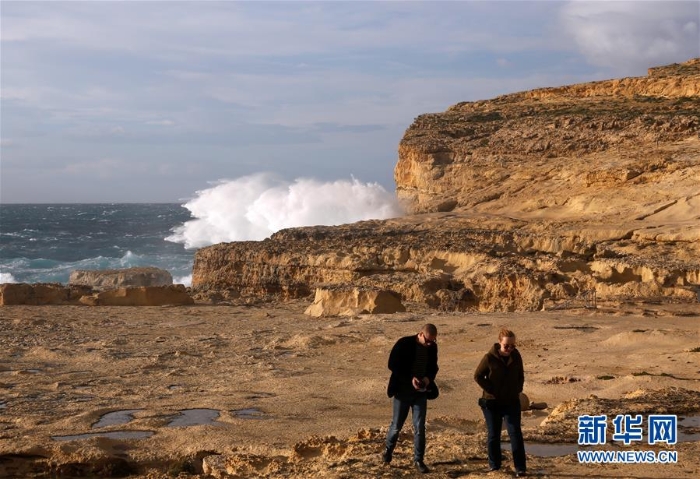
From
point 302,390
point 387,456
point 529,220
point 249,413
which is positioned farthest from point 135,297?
point 387,456

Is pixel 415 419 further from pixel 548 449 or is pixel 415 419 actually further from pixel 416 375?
pixel 548 449

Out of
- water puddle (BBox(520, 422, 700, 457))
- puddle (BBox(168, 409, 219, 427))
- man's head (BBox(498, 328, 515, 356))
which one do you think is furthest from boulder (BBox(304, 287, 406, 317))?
man's head (BBox(498, 328, 515, 356))

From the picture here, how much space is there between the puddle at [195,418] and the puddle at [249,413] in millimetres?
265

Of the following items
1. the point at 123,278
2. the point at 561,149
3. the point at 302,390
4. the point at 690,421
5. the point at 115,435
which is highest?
the point at 561,149

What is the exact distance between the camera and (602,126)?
115ft

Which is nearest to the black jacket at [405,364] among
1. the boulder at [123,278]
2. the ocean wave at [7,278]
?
the boulder at [123,278]

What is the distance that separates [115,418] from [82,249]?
60.2m

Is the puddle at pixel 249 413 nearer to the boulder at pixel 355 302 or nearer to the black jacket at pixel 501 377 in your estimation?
the black jacket at pixel 501 377

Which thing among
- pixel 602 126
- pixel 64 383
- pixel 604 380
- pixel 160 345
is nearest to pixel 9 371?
pixel 64 383

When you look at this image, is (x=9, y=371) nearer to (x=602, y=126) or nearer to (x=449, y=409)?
(x=449, y=409)

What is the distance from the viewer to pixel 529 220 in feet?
100

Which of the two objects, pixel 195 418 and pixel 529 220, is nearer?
pixel 195 418

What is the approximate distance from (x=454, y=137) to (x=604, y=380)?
1119 inches

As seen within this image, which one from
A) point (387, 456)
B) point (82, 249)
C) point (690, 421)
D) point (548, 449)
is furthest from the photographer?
point (82, 249)
